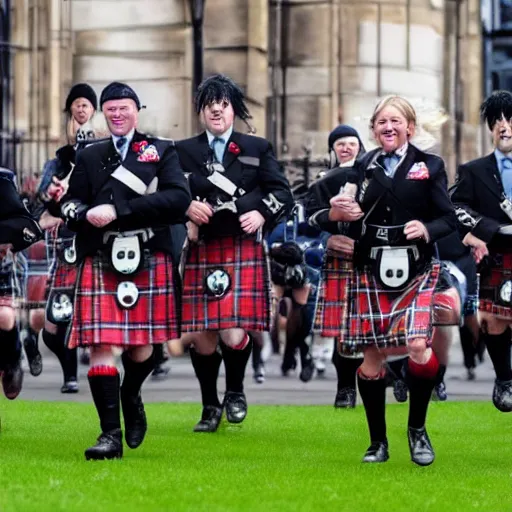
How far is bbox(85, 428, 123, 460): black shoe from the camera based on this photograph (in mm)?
8789

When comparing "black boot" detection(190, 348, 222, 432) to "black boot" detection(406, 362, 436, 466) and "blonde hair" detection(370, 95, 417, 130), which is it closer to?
"black boot" detection(406, 362, 436, 466)

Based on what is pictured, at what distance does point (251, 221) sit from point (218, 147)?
0.50 m

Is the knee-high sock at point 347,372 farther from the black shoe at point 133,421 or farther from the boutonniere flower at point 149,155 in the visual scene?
the boutonniere flower at point 149,155

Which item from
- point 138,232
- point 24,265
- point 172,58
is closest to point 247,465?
point 138,232

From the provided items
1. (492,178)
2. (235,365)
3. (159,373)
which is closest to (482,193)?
(492,178)

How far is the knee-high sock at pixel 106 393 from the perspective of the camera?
8844 mm

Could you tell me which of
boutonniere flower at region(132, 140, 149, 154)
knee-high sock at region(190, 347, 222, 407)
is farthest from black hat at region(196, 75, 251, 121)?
knee-high sock at region(190, 347, 222, 407)

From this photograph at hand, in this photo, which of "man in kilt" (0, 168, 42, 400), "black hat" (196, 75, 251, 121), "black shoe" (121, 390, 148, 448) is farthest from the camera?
"black hat" (196, 75, 251, 121)

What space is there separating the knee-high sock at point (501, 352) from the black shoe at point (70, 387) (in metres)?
3.86

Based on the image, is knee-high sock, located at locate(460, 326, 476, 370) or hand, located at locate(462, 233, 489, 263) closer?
hand, located at locate(462, 233, 489, 263)

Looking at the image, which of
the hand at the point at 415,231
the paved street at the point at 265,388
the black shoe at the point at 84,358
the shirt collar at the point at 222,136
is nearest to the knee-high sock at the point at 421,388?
the hand at the point at 415,231

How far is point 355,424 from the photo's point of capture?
1113 centimetres

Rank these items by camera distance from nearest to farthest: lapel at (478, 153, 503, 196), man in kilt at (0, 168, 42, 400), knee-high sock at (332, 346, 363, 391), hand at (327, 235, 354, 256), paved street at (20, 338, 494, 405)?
1. hand at (327, 235, 354, 256)
2. man in kilt at (0, 168, 42, 400)
3. lapel at (478, 153, 503, 196)
4. knee-high sock at (332, 346, 363, 391)
5. paved street at (20, 338, 494, 405)

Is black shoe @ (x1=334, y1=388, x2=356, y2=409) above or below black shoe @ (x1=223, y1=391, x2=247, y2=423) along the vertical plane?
below
